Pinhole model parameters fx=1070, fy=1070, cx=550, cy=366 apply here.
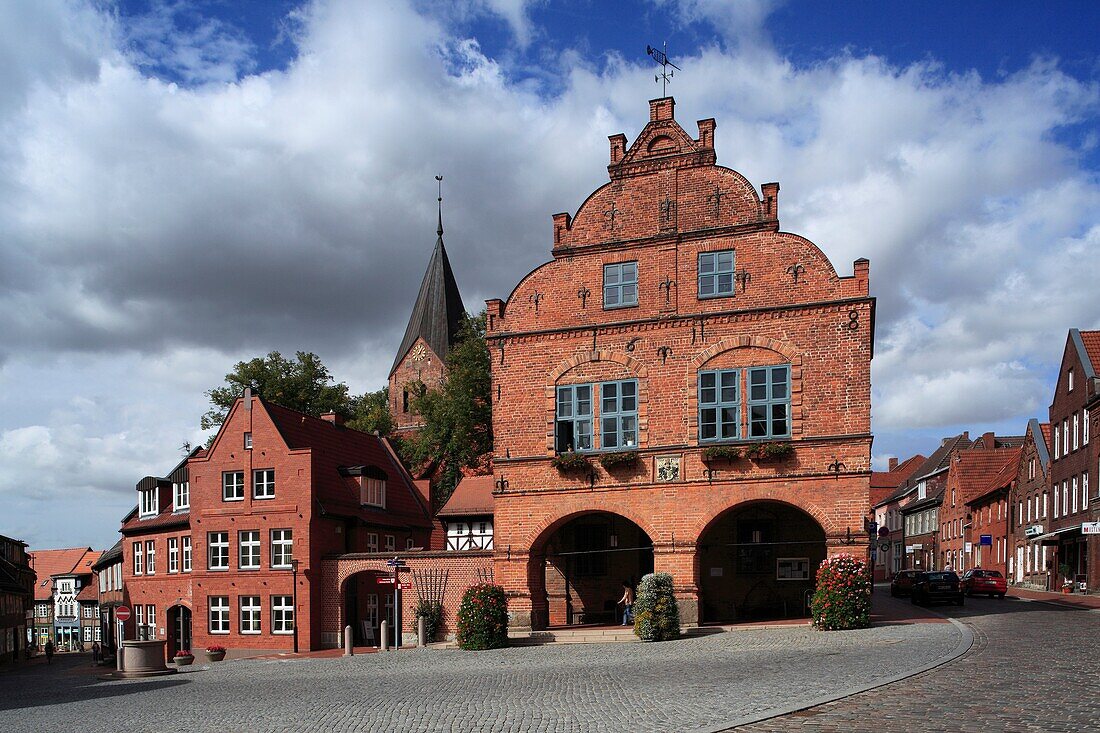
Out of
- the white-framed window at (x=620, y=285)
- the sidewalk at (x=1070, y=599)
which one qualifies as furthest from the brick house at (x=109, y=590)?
the sidewalk at (x=1070, y=599)

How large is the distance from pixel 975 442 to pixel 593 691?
244ft

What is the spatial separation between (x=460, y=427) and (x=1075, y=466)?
28.2m

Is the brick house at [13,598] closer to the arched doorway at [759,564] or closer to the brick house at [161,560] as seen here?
the brick house at [161,560]

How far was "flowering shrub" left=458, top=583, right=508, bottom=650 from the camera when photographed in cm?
2725

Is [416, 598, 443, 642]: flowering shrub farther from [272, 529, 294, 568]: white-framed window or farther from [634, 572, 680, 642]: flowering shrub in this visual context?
[634, 572, 680, 642]: flowering shrub

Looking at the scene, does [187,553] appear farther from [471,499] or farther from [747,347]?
[747,347]

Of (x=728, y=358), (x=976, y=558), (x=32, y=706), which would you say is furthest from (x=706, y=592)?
(x=976, y=558)

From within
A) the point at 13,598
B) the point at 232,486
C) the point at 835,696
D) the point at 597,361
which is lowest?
the point at 13,598

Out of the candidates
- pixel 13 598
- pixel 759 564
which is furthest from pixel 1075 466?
pixel 13 598

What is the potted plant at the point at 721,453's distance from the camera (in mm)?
28062

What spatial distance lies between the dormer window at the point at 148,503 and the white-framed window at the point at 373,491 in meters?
10.5

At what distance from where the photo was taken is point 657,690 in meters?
15.7

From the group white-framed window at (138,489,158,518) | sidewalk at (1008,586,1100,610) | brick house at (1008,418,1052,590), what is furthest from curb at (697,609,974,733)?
brick house at (1008,418,1052,590)

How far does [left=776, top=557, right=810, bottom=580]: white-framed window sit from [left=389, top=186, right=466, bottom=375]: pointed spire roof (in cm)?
4789
